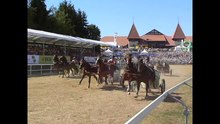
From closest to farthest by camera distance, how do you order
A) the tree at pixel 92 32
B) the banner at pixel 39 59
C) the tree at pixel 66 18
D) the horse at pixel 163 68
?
1. the banner at pixel 39 59
2. the horse at pixel 163 68
3. the tree at pixel 66 18
4. the tree at pixel 92 32

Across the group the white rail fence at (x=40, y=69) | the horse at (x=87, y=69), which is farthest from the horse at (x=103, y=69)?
the white rail fence at (x=40, y=69)

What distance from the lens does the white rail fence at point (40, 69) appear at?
23.7m

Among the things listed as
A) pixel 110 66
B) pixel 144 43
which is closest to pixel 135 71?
pixel 110 66

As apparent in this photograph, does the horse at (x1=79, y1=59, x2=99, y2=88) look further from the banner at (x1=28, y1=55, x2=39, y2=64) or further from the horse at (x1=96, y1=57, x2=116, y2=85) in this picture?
the banner at (x1=28, y1=55, x2=39, y2=64)

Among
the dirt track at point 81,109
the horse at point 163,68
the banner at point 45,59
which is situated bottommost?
the dirt track at point 81,109

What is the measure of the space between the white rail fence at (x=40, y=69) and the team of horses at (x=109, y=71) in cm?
139

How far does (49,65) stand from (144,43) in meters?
53.8

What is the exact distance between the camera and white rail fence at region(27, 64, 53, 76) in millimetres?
23672

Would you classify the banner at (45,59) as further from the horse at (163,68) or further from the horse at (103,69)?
the horse at (163,68)

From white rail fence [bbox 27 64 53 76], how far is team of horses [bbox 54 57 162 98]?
139cm

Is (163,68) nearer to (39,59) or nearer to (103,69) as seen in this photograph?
(39,59)

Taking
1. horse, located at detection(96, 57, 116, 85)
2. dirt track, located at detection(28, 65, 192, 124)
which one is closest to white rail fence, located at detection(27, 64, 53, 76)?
horse, located at detection(96, 57, 116, 85)
